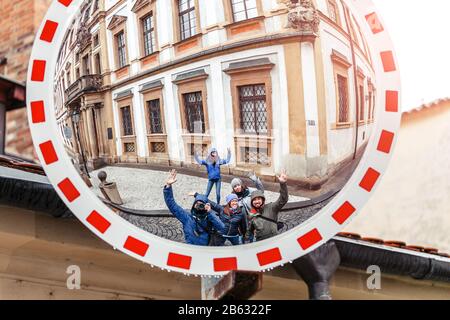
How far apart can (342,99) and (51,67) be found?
4.52 ft

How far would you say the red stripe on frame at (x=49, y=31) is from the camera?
2721 mm

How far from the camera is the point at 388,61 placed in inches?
110

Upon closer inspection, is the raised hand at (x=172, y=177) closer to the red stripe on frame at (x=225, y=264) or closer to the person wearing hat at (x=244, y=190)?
the person wearing hat at (x=244, y=190)

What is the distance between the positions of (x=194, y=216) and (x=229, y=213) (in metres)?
0.17

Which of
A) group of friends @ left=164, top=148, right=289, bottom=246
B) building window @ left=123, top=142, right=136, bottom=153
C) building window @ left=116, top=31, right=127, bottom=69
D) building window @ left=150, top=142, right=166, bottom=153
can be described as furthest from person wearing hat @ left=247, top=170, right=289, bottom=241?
building window @ left=116, top=31, right=127, bottom=69

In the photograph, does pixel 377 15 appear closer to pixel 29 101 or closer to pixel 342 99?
pixel 342 99

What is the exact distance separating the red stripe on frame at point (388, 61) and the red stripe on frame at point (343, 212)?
676mm

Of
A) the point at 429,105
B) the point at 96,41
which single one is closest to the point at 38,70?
the point at 96,41

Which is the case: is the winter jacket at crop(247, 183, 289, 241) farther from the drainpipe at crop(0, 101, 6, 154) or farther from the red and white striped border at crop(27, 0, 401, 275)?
the drainpipe at crop(0, 101, 6, 154)

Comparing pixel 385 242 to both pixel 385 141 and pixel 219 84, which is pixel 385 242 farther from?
pixel 219 84

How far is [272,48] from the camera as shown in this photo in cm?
268
